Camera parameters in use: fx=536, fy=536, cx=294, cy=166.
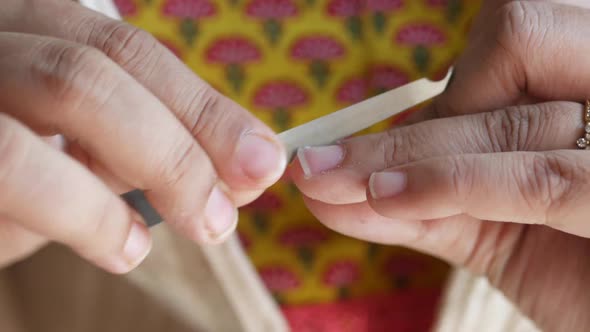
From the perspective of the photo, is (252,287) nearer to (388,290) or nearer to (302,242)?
(302,242)

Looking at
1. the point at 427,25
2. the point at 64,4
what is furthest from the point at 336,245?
the point at 64,4

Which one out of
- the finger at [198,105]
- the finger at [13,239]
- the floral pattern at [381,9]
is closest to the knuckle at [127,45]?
the finger at [198,105]

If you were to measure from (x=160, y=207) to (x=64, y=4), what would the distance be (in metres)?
0.23

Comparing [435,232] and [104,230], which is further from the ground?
[104,230]

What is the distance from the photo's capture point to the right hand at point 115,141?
15.9 inches

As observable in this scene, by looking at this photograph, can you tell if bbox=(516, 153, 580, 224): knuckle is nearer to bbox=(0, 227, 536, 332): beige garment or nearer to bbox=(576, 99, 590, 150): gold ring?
bbox=(576, 99, 590, 150): gold ring

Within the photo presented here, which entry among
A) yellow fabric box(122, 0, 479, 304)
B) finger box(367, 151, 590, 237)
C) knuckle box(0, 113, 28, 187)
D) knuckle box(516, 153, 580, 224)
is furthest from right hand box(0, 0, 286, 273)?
yellow fabric box(122, 0, 479, 304)

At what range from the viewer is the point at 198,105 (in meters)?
0.47

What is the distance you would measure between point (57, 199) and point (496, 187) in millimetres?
370

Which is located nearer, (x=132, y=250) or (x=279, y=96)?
(x=132, y=250)

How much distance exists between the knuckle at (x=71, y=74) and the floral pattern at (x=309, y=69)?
15.3 inches

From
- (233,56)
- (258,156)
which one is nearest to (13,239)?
(258,156)

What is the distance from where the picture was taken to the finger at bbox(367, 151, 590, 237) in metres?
0.48

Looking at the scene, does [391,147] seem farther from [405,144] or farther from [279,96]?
[279,96]
